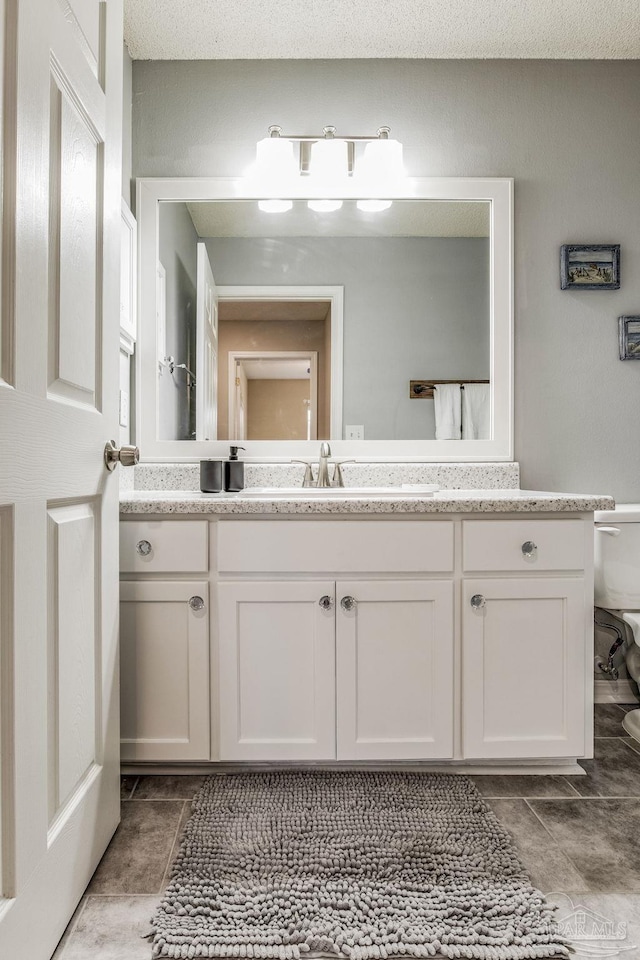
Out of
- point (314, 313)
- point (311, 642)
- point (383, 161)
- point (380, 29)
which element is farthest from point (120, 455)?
point (380, 29)

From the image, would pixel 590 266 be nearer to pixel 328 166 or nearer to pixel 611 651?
pixel 328 166

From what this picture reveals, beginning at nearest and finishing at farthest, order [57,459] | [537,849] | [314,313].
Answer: [57,459]
[537,849]
[314,313]

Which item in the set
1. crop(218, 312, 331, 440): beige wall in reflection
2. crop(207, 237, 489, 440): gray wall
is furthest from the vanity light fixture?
crop(218, 312, 331, 440): beige wall in reflection

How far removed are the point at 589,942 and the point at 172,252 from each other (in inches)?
85.9

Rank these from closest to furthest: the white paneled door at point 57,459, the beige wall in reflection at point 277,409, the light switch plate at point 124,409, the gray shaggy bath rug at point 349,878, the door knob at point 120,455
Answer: the white paneled door at point 57,459
the gray shaggy bath rug at point 349,878
the door knob at point 120,455
the light switch plate at point 124,409
the beige wall in reflection at point 277,409

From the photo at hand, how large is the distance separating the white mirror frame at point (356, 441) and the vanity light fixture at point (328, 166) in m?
0.03

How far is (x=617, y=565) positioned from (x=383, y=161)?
1.55 meters

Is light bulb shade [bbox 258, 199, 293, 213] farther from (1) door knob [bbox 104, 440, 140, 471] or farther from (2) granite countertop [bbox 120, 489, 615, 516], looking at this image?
(1) door knob [bbox 104, 440, 140, 471]

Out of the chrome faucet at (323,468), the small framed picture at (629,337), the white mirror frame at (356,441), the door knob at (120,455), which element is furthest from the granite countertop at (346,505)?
the small framed picture at (629,337)

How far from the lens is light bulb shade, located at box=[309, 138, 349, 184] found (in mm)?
2109

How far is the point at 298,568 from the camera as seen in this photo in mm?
1595

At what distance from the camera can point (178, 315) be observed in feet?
7.02

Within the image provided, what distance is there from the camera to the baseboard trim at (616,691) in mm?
2205

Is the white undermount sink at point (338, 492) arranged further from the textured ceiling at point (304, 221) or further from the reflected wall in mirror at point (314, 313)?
the textured ceiling at point (304, 221)
